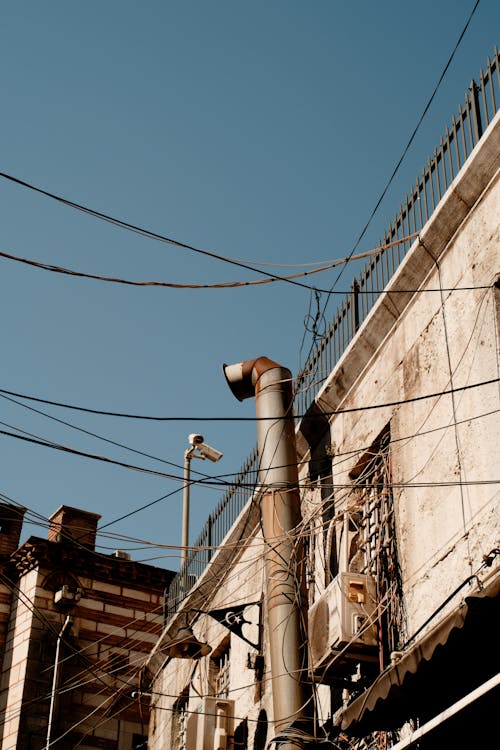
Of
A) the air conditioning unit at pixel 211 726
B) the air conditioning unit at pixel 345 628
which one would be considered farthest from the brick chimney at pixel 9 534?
the air conditioning unit at pixel 345 628

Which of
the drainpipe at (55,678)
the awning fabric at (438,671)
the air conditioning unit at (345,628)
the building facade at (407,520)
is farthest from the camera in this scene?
the drainpipe at (55,678)

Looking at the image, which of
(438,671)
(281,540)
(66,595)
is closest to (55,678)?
(66,595)

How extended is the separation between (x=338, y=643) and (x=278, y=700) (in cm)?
113

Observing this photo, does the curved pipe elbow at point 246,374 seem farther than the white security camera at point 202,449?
No

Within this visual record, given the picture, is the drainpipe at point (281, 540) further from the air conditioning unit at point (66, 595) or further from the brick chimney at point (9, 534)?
the brick chimney at point (9, 534)

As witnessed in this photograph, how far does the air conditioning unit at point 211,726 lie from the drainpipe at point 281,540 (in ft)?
8.63

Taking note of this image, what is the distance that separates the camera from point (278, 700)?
447 inches

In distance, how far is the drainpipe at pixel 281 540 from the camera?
1129 centimetres

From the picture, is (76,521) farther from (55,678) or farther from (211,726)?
(211,726)

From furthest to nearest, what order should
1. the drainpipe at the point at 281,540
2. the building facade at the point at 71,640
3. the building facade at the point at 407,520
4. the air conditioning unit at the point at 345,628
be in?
1. the building facade at the point at 71,640
2. the drainpipe at the point at 281,540
3. the air conditioning unit at the point at 345,628
4. the building facade at the point at 407,520

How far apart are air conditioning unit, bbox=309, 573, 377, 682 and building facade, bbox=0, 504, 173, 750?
10.1 meters

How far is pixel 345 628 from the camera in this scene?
35.1 ft

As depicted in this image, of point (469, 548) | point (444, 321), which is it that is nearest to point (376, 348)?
point (444, 321)

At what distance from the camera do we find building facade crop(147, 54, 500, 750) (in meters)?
8.92
